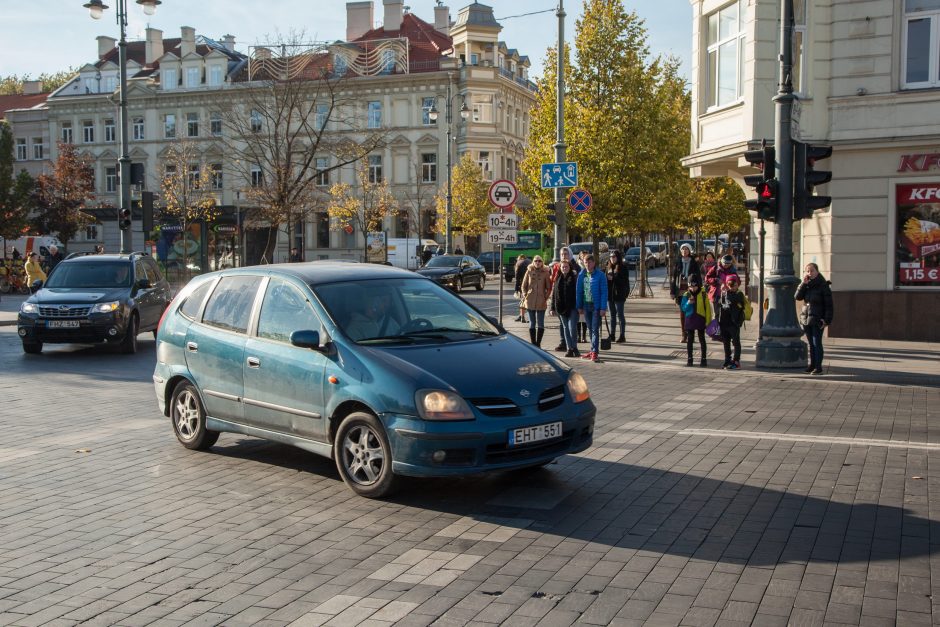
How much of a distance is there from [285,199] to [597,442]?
2996 cm

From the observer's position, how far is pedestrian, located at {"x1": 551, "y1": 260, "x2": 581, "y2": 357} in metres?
16.8

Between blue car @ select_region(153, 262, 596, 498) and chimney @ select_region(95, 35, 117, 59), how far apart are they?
78.2 m

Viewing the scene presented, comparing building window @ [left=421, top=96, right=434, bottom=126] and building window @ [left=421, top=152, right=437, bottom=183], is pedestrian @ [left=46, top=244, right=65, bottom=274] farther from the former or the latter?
building window @ [left=421, top=96, right=434, bottom=126]

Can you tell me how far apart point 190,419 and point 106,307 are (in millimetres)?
8961

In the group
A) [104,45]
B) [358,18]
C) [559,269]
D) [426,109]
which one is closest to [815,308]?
[559,269]

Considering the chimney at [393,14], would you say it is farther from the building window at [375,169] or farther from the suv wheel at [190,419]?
the suv wheel at [190,419]

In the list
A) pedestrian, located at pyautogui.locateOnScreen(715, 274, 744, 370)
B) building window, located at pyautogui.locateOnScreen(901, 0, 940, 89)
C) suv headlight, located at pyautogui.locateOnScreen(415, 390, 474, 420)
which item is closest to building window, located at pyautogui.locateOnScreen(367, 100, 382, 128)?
building window, located at pyautogui.locateOnScreen(901, 0, 940, 89)

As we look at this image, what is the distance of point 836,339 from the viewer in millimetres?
19109

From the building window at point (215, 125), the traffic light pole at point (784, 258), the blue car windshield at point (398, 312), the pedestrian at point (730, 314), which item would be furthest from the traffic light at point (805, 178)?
the building window at point (215, 125)

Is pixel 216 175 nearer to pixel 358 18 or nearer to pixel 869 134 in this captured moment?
pixel 358 18

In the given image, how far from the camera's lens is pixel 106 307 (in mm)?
16656

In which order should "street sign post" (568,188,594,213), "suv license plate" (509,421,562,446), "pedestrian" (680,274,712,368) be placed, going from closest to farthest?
"suv license plate" (509,421,562,446) < "pedestrian" (680,274,712,368) < "street sign post" (568,188,594,213)

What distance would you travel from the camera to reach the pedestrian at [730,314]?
49.4 ft

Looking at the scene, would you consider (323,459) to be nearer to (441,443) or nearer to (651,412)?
(441,443)
